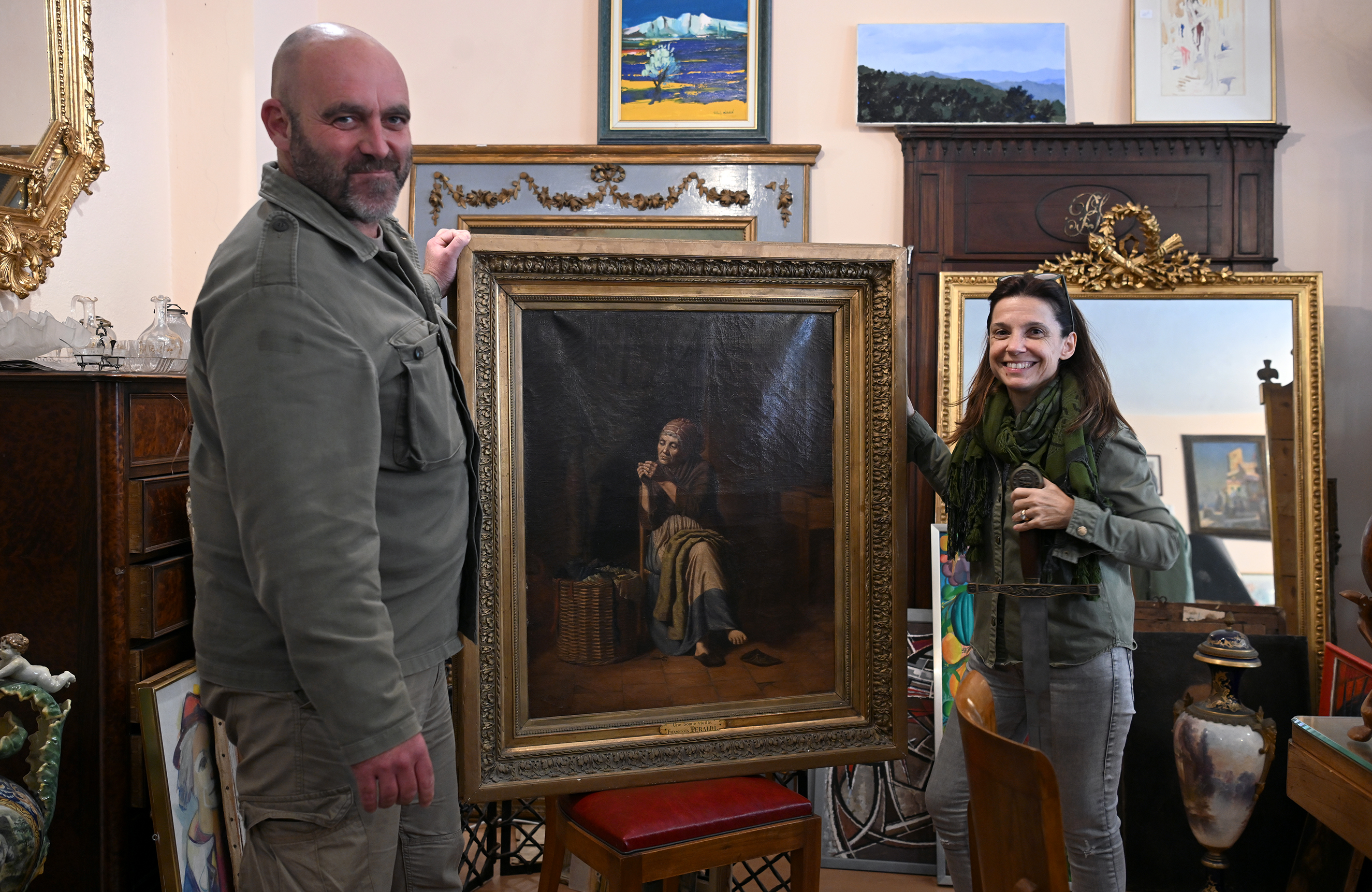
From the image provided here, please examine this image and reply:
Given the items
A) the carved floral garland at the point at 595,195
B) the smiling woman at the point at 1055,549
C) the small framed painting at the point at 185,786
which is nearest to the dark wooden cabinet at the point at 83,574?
the small framed painting at the point at 185,786

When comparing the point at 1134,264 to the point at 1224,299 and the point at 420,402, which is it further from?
the point at 420,402

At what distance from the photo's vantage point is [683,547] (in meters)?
2.08

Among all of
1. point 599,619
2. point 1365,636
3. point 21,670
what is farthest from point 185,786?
point 1365,636

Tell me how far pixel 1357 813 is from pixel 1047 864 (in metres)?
0.68

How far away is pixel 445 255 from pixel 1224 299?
2.65 meters

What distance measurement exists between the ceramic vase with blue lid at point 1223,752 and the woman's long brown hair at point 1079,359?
98 cm

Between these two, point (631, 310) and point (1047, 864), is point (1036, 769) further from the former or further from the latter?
point (631, 310)

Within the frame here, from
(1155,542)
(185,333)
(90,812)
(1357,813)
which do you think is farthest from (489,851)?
(1357,813)

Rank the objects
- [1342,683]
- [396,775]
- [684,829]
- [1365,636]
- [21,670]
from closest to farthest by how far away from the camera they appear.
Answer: [396,775] < [1365,636] < [21,670] < [684,829] < [1342,683]

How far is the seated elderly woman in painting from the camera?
2051 mm

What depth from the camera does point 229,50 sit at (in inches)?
122

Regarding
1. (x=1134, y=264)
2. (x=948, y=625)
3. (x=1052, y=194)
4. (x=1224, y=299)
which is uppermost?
(x=1052, y=194)

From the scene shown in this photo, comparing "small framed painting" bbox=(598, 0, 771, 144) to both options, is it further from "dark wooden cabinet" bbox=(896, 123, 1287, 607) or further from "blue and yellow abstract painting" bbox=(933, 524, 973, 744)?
"blue and yellow abstract painting" bbox=(933, 524, 973, 744)

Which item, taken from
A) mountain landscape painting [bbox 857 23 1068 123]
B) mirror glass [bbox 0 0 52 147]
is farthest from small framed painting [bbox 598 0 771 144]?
mirror glass [bbox 0 0 52 147]
